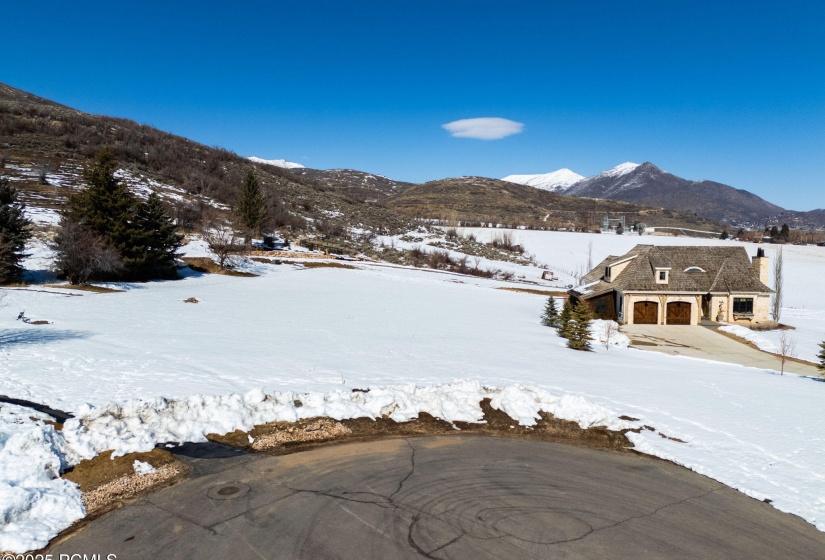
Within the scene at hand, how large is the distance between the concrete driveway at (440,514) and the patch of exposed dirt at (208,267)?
36219 millimetres

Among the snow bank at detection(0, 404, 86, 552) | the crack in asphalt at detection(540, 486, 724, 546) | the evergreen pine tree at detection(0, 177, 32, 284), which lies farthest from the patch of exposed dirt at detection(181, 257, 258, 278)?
the crack in asphalt at detection(540, 486, 724, 546)

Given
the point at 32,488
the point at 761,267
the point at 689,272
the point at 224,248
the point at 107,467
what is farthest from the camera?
the point at 224,248

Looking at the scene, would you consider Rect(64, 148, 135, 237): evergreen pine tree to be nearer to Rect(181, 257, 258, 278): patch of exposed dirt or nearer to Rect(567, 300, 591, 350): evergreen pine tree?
Rect(181, 257, 258, 278): patch of exposed dirt

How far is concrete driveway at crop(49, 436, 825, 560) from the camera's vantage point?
7074 millimetres

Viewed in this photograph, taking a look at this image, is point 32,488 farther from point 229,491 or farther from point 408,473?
point 408,473

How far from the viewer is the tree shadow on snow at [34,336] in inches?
637

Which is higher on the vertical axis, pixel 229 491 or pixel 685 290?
pixel 685 290

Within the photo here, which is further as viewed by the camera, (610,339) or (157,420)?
(610,339)

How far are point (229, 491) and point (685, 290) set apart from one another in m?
35.7

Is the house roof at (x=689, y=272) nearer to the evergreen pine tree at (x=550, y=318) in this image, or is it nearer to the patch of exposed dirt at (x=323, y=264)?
the evergreen pine tree at (x=550, y=318)

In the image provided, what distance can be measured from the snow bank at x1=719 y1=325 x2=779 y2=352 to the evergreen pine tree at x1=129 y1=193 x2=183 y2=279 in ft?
135

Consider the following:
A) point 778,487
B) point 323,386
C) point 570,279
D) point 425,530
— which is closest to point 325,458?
point 425,530

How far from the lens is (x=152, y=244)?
1428 inches

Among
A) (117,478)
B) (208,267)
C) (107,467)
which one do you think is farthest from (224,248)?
(117,478)
